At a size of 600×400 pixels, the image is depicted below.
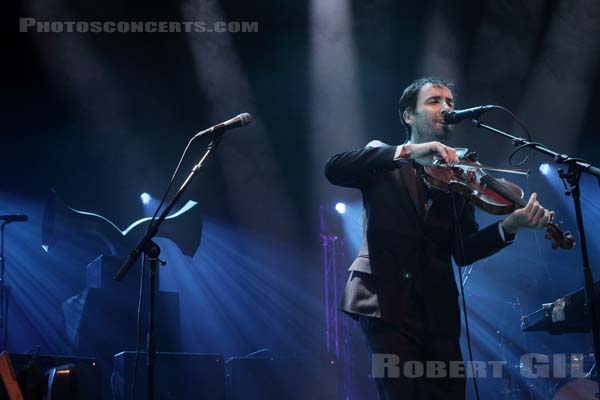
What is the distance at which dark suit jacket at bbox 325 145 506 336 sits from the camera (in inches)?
103

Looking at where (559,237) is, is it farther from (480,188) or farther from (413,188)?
(413,188)

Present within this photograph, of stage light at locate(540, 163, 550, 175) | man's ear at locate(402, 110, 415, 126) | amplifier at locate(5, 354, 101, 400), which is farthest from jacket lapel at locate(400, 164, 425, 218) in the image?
stage light at locate(540, 163, 550, 175)

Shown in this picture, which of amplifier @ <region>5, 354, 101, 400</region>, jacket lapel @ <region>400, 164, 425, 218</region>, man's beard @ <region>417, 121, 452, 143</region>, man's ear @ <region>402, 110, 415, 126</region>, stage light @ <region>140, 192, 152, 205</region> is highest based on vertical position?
stage light @ <region>140, 192, 152, 205</region>

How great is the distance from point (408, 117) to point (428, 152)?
0.74m

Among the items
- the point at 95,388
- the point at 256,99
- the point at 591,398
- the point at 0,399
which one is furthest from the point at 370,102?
the point at 0,399

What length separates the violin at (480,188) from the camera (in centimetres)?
288

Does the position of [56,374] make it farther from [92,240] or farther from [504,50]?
[504,50]

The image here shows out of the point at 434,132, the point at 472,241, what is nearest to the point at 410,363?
the point at 472,241

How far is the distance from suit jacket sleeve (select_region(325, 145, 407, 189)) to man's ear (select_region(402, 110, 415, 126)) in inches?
23.6

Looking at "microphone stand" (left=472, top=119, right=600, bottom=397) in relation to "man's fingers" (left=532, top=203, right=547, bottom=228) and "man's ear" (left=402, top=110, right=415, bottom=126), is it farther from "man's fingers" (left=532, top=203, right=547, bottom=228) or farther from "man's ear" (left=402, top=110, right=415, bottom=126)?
"man's fingers" (left=532, top=203, right=547, bottom=228)

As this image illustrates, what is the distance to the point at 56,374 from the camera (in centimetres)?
377

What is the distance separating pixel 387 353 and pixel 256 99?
6074 mm

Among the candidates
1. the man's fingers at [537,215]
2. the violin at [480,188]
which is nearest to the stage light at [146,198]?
the violin at [480,188]

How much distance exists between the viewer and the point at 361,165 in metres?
2.74
